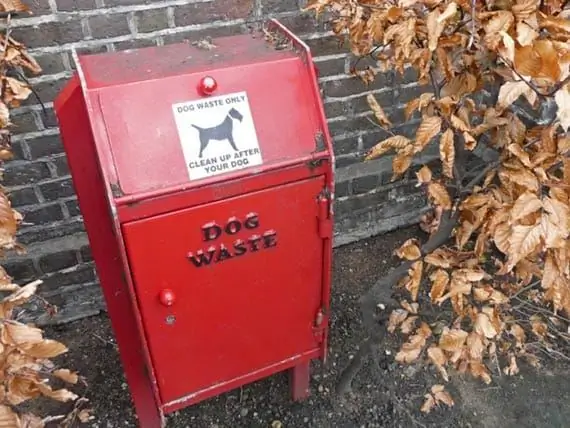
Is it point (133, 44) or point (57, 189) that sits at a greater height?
point (133, 44)

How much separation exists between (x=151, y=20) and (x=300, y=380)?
133 centimetres

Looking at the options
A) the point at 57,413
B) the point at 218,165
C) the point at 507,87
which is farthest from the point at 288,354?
the point at 507,87

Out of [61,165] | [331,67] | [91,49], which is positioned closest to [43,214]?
[61,165]

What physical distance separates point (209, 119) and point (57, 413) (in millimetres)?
1337

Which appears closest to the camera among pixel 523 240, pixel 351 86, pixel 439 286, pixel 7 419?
pixel 7 419

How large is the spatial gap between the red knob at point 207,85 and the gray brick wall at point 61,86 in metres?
0.70

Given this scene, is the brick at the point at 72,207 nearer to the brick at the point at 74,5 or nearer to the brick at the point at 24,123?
the brick at the point at 24,123

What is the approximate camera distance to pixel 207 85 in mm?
1292

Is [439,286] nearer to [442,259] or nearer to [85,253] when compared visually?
[442,259]

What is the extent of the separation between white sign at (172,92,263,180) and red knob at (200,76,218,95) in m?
0.02

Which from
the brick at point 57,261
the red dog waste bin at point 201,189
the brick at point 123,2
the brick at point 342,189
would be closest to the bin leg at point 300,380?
the red dog waste bin at point 201,189

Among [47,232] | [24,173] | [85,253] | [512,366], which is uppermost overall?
[24,173]

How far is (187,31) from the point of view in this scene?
6.32 feet

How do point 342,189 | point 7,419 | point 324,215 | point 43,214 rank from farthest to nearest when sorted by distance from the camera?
point 342,189 < point 43,214 < point 324,215 < point 7,419
